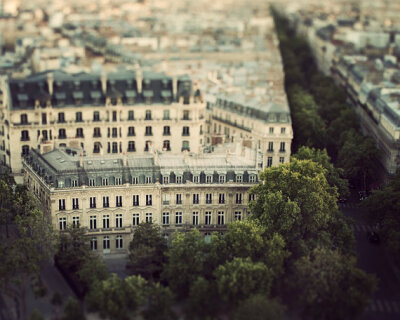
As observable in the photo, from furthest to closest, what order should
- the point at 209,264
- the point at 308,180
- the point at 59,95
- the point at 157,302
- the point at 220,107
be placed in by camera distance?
1. the point at 220,107
2. the point at 59,95
3. the point at 308,180
4. the point at 209,264
5. the point at 157,302

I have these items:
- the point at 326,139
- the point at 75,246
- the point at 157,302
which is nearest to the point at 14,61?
the point at 326,139

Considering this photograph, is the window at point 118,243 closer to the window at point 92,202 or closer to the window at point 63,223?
the window at point 92,202

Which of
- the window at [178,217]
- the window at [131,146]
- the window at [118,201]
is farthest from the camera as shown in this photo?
the window at [131,146]

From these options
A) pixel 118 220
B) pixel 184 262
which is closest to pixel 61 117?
pixel 118 220

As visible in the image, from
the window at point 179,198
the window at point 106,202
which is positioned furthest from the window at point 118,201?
the window at point 179,198

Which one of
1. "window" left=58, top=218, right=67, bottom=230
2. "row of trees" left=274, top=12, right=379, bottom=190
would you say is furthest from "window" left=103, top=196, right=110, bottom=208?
"row of trees" left=274, top=12, right=379, bottom=190

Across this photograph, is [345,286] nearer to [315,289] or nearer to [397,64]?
[315,289]
